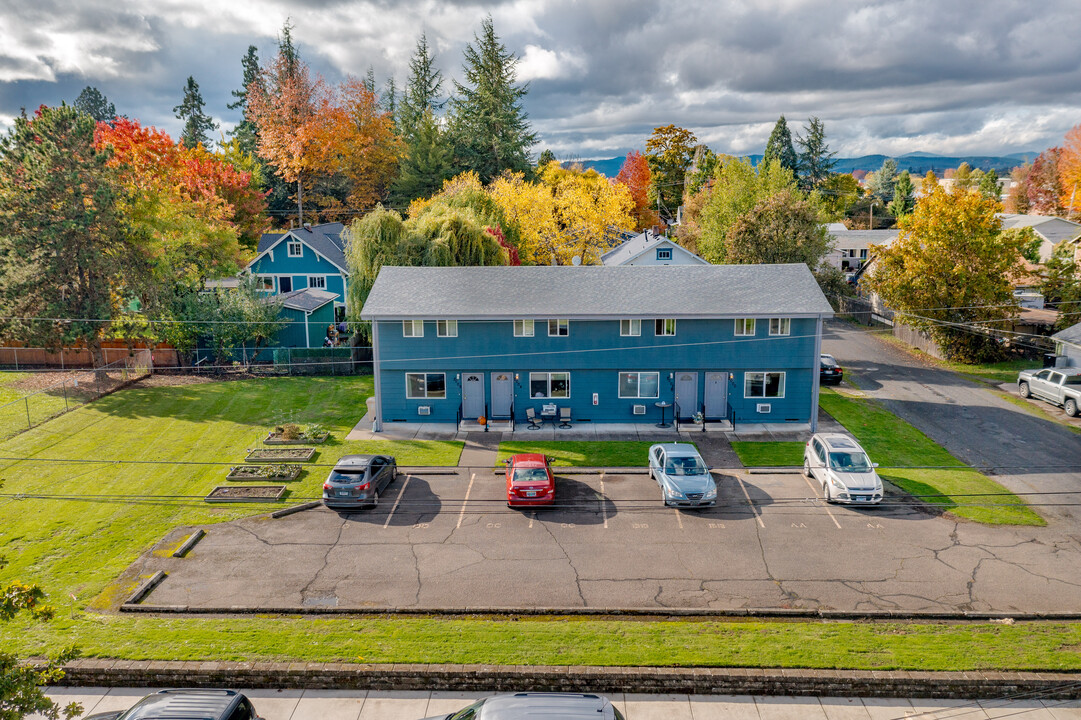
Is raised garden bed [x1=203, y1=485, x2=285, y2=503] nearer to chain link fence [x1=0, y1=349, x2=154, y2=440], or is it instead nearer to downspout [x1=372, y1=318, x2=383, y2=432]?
downspout [x1=372, y1=318, x2=383, y2=432]

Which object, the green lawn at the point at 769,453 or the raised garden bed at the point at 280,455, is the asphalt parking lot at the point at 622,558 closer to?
the green lawn at the point at 769,453

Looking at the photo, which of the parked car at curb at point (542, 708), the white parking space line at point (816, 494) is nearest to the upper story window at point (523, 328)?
the white parking space line at point (816, 494)

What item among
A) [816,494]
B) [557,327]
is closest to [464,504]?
[557,327]

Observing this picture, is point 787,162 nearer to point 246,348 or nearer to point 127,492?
point 246,348

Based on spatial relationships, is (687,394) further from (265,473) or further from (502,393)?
(265,473)

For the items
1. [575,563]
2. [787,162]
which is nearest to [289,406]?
[575,563]
